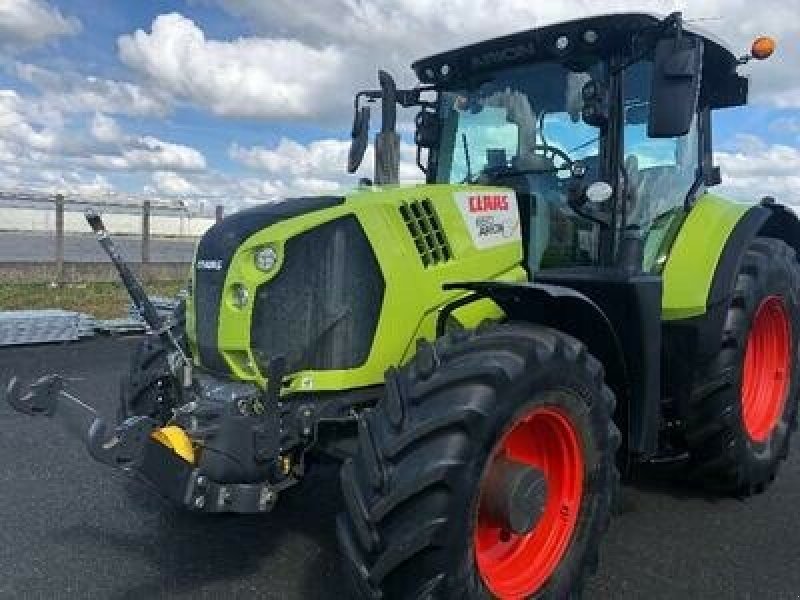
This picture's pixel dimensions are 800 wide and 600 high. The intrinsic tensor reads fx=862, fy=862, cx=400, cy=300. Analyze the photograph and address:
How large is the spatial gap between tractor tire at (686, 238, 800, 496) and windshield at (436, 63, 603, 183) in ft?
3.93

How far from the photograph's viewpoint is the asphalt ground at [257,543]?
363 centimetres

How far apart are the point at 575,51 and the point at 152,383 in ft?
8.50

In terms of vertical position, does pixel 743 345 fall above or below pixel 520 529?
above

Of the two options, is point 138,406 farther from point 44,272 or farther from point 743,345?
point 44,272

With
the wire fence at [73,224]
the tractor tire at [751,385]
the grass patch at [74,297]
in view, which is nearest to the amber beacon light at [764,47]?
the tractor tire at [751,385]

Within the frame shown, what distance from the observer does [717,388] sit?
444 cm

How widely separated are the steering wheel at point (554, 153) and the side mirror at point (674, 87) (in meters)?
0.63

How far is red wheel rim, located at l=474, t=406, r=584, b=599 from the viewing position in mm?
3305

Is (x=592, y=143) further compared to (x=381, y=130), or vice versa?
(x=381, y=130)

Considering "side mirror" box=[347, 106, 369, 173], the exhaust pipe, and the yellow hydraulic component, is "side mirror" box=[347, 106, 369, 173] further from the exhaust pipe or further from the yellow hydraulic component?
the yellow hydraulic component

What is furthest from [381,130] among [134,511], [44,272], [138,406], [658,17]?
[44,272]

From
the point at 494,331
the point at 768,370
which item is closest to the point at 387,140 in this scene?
the point at 494,331

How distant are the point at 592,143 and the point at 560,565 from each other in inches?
80.6

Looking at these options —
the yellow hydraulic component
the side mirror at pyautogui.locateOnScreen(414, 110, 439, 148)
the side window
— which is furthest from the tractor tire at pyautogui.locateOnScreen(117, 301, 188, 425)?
the side window
